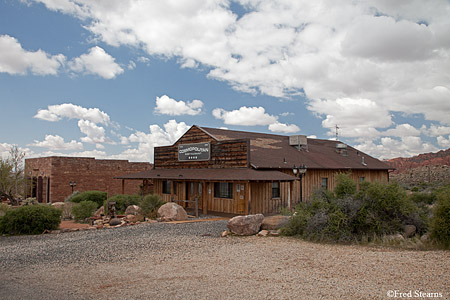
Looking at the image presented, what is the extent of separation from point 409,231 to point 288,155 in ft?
41.2

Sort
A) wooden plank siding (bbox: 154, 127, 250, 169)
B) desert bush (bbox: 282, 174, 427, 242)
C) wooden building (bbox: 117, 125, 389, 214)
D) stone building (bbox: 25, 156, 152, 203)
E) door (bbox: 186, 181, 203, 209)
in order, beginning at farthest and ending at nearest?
stone building (bbox: 25, 156, 152, 203), door (bbox: 186, 181, 203, 209), wooden plank siding (bbox: 154, 127, 250, 169), wooden building (bbox: 117, 125, 389, 214), desert bush (bbox: 282, 174, 427, 242)

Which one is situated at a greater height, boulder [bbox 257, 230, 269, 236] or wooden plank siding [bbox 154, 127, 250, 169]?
wooden plank siding [bbox 154, 127, 250, 169]

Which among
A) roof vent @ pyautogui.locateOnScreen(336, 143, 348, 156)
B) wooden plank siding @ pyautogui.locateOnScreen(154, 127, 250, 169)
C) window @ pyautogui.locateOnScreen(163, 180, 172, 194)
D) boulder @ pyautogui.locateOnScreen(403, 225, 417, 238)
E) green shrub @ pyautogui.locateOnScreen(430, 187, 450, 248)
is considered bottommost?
boulder @ pyautogui.locateOnScreen(403, 225, 417, 238)

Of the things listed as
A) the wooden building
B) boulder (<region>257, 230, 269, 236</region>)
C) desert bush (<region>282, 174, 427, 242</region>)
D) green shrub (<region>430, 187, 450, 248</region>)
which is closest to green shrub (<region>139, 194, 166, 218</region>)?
the wooden building

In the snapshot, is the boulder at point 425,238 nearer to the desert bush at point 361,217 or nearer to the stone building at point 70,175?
A: the desert bush at point 361,217

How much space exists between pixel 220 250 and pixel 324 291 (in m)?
4.09

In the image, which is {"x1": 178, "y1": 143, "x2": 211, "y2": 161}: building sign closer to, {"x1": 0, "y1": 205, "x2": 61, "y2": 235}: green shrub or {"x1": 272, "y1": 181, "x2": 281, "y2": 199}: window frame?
{"x1": 272, "y1": 181, "x2": 281, "y2": 199}: window frame

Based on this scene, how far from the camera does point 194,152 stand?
2189 cm

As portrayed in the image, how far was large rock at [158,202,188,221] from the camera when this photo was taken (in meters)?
16.5

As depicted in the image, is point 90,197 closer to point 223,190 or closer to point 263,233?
point 223,190

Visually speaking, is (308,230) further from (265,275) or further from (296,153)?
(296,153)

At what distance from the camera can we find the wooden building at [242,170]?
1847cm

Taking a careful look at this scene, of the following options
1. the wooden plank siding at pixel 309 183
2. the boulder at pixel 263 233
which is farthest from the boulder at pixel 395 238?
the wooden plank siding at pixel 309 183

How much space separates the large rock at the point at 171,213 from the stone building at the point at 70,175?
928 cm
